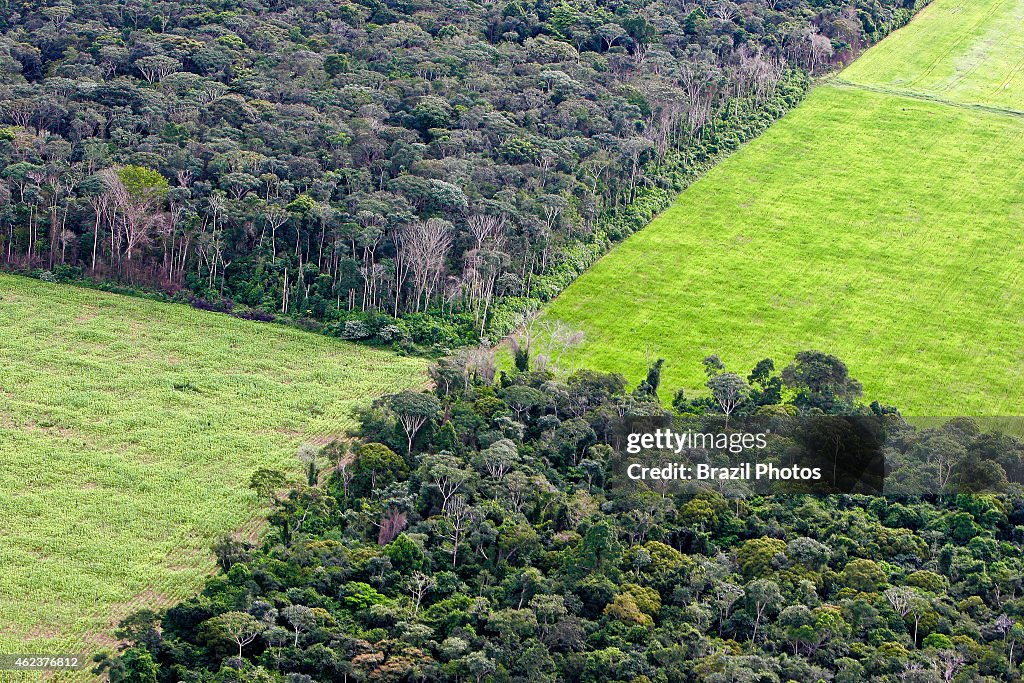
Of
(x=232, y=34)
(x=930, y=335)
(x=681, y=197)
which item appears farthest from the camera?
(x=232, y=34)

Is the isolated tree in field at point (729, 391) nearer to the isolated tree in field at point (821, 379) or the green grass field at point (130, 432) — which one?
the isolated tree in field at point (821, 379)

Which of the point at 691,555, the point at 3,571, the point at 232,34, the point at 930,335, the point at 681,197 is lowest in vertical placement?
the point at 3,571

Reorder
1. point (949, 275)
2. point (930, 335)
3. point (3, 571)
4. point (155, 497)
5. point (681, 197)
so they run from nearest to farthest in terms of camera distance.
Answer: point (3, 571) < point (155, 497) < point (930, 335) < point (949, 275) < point (681, 197)

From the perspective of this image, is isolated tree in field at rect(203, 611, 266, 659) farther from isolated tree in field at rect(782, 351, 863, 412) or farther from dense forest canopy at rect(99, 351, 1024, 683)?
isolated tree in field at rect(782, 351, 863, 412)

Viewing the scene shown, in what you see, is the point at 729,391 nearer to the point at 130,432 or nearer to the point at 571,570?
the point at 571,570

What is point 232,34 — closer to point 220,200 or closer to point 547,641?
point 220,200

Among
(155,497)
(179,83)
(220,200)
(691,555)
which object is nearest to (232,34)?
(179,83)

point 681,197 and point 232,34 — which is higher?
point 232,34
